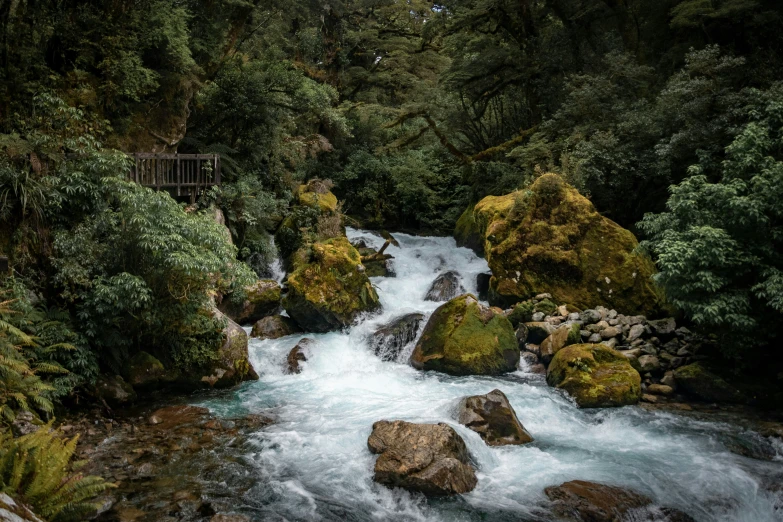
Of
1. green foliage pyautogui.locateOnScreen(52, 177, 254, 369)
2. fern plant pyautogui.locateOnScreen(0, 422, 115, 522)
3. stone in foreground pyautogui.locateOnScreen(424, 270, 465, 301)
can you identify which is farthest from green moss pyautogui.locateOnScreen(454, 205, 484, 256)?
fern plant pyautogui.locateOnScreen(0, 422, 115, 522)

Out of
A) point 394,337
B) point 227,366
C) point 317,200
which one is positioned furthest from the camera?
point 317,200

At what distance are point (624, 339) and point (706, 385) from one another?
1923mm

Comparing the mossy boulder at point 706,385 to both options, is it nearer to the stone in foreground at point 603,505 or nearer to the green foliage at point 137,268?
the stone in foreground at point 603,505

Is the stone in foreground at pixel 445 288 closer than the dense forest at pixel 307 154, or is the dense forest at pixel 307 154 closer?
the dense forest at pixel 307 154

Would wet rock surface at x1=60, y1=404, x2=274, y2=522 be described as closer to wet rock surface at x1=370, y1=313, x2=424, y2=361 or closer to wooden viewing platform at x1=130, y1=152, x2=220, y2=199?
wet rock surface at x1=370, y1=313, x2=424, y2=361

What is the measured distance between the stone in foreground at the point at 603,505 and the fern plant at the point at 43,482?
17.0ft

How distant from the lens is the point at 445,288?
51.7 feet

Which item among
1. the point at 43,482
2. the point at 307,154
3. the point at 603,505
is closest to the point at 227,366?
the point at 43,482

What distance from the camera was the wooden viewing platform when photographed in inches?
513

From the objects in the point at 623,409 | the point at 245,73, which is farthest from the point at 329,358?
the point at 245,73

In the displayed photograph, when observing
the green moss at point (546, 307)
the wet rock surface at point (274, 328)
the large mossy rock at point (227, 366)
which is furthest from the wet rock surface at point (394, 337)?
the large mossy rock at point (227, 366)

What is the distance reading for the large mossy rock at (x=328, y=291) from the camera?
1342cm

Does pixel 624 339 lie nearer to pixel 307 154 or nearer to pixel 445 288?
pixel 445 288

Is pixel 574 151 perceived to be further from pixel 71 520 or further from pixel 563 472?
pixel 71 520
